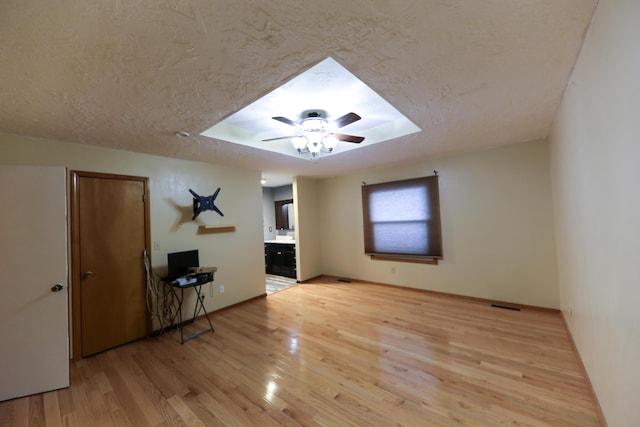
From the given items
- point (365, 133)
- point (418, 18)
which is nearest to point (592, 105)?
point (418, 18)

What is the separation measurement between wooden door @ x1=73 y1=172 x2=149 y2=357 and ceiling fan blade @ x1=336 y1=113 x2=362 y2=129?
261 cm

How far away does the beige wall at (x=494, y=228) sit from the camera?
3.34 m

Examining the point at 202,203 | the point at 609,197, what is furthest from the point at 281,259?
the point at 609,197

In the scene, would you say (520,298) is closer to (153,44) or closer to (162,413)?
(162,413)

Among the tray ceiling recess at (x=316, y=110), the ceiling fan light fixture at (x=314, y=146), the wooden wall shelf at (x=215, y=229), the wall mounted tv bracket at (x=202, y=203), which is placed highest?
the tray ceiling recess at (x=316, y=110)

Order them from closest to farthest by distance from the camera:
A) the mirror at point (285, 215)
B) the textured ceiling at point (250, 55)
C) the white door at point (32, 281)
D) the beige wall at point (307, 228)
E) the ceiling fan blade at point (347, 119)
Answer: the textured ceiling at point (250, 55) < the white door at point (32, 281) < the ceiling fan blade at point (347, 119) < the beige wall at point (307, 228) < the mirror at point (285, 215)

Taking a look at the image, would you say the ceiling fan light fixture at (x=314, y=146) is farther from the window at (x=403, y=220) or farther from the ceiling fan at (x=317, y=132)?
the window at (x=403, y=220)

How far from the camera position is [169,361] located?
2541 mm

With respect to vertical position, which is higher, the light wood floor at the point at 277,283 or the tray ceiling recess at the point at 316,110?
the tray ceiling recess at the point at 316,110

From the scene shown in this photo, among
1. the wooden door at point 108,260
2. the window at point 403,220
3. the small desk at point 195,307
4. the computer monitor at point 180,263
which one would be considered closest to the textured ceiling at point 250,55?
the wooden door at point 108,260

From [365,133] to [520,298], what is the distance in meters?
3.24

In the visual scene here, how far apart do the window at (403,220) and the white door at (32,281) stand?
14.3ft

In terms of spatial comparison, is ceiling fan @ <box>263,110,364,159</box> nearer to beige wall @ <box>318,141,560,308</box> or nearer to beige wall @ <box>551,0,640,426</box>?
beige wall @ <box>551,0,640,426</box>

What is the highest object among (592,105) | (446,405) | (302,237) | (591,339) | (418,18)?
(418,18)
